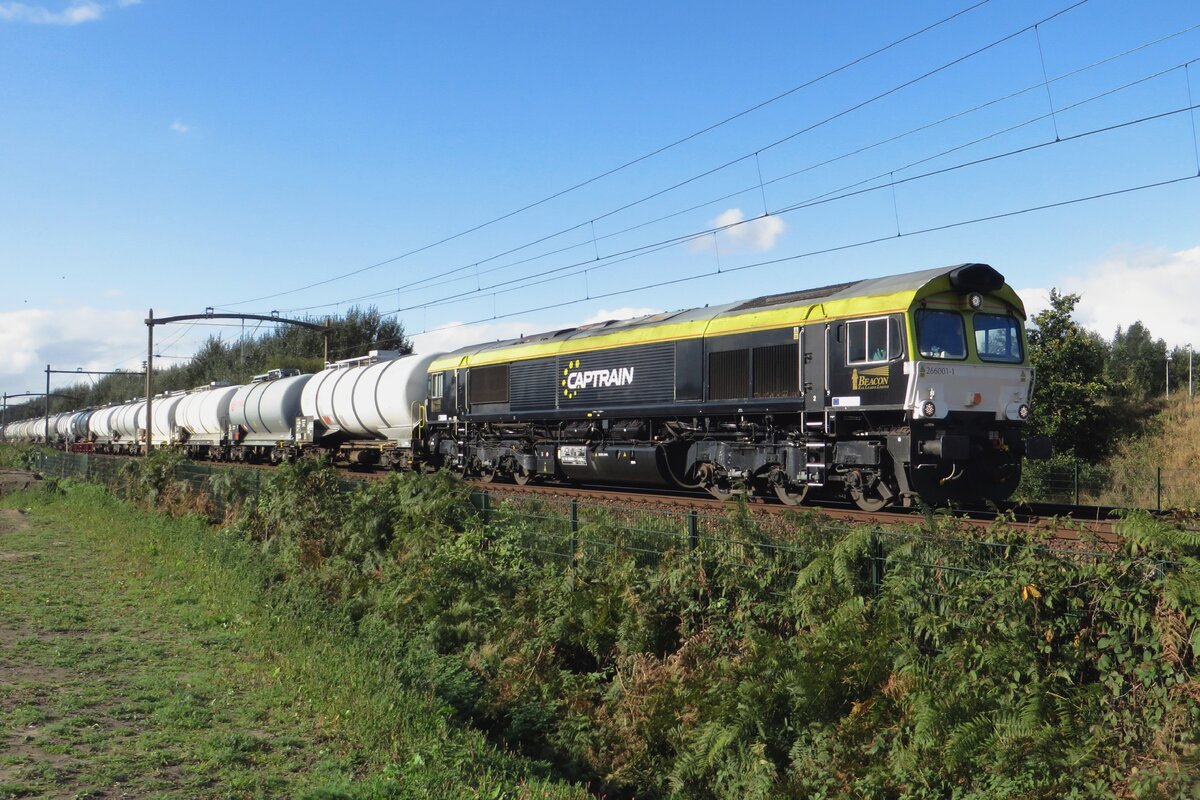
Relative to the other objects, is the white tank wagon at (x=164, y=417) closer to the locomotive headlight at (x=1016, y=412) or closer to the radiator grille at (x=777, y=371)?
the radiator grille at (x=777, y=371)

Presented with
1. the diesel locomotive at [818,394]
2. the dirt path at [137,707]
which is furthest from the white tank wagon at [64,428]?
the dirt path at [137,707]

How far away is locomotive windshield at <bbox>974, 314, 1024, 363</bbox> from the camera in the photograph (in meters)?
15.2

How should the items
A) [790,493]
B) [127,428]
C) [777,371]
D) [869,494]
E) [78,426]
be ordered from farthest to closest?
[78,426], [127,428], [790,493], [777,371], [869,494]

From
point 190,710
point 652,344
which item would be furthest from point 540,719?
point 652,344

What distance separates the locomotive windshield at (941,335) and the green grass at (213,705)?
948cm

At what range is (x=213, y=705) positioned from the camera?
823 centimetres

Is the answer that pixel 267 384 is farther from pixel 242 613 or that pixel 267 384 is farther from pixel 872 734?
pixel 872 734

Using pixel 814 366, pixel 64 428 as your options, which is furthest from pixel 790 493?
pixel 64 428

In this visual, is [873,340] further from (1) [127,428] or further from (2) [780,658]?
(1) [127,428]

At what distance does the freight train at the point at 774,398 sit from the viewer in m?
14.6

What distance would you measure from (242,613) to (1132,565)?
32.6 ft

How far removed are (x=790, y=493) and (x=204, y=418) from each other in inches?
1357

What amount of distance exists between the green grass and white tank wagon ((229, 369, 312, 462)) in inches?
797

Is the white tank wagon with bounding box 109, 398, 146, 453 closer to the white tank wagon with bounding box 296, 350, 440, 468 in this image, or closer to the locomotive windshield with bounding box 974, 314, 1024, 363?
the white tank wagon with bounding box 296, 350, 440, 468
